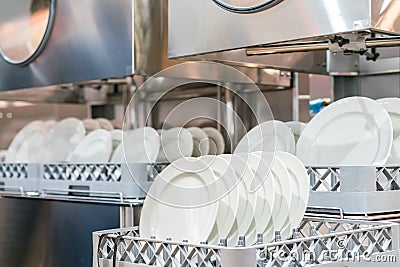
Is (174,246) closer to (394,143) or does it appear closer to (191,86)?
(394,143)

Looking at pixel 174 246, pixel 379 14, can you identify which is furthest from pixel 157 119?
pixel 174 246

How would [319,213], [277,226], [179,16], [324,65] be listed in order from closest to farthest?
1. [277,226]
2. [319,213]
3. [179,16]
4. [324,65]

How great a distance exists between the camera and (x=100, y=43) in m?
1.84

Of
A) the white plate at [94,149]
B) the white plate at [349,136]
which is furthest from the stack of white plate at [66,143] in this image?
the white plate at [349,136]

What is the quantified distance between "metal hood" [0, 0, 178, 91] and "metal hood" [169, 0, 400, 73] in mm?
152

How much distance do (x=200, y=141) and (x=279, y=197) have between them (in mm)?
648

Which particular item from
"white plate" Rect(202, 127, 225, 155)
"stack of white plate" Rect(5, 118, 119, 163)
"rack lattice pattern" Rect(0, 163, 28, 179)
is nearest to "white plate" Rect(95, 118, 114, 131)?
"stack of white plate" Rect(5, 118, 119, 163)

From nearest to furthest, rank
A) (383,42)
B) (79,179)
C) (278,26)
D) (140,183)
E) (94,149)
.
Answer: (278,26) < (383,42) < (140,183) < (79,179) < (94,149)

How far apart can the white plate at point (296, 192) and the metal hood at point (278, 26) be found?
26 centimetres

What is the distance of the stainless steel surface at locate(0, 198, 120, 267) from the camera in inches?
65.7

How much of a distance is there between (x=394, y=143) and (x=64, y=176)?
2.93 feet

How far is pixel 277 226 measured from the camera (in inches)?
46.6

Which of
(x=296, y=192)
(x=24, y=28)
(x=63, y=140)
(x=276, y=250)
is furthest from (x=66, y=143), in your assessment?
(x=276, y=250)

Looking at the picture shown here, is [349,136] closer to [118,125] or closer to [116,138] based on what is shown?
[116,138]
